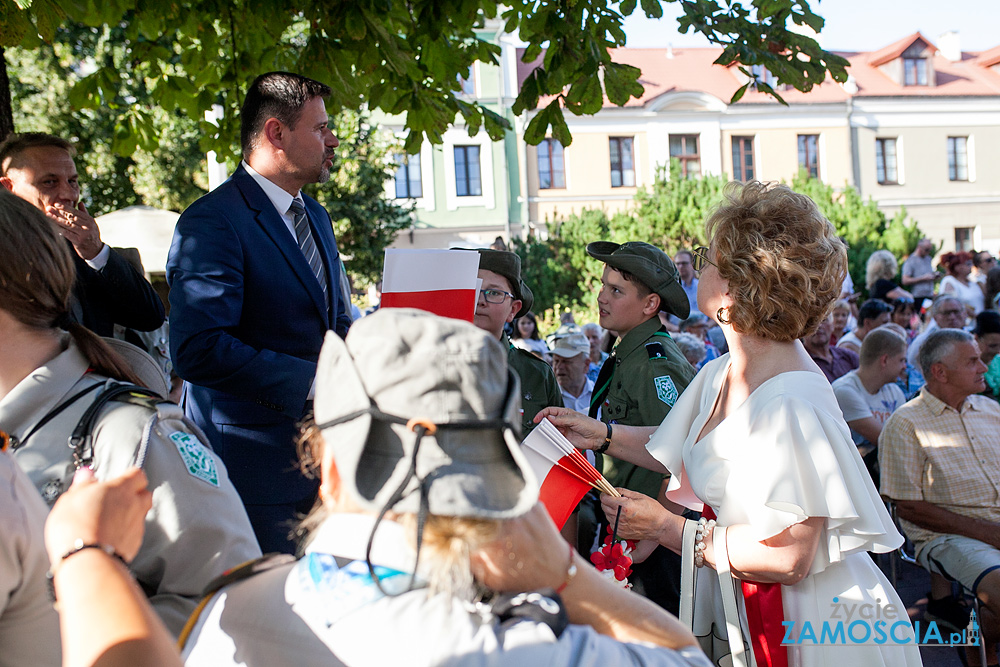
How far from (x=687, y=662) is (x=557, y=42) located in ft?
11.9

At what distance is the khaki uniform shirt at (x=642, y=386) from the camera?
3451 millimetres

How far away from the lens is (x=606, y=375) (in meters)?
3.83

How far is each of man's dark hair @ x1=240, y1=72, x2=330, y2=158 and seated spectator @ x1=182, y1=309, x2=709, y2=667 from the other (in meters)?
2.04

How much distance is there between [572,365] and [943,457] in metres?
2.50

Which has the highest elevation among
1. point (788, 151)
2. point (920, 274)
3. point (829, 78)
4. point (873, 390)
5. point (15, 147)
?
point (829, 78)

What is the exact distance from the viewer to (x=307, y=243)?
3.17m

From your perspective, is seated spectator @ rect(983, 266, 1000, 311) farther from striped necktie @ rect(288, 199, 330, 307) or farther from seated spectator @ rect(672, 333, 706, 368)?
striped necktie @ rect(288, 199, 330, 307)

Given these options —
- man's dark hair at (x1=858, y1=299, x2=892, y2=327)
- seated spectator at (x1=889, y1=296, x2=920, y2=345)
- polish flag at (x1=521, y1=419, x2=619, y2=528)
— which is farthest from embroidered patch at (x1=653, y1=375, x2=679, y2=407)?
seated spectator at (x1=889, y1=296, x2=920, y2=345)

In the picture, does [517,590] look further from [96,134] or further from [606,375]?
[96,134]

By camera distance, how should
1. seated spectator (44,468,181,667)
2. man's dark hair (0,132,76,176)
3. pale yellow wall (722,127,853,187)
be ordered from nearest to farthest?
seated spectator (44,468,181,667), man's dark hair (0,132,76,176), pale yellow wall (722,127,853,187)

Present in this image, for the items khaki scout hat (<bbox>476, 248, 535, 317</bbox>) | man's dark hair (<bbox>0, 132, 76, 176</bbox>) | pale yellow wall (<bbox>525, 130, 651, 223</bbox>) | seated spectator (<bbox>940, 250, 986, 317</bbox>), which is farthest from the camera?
pale yellow wall (<bbox>525, 130, 651, 223</bbox>)

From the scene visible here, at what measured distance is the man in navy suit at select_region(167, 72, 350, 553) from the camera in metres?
2.70

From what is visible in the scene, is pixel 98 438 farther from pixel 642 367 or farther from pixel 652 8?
pixel 652 8

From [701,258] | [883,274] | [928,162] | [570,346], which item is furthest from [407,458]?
[928,162]
